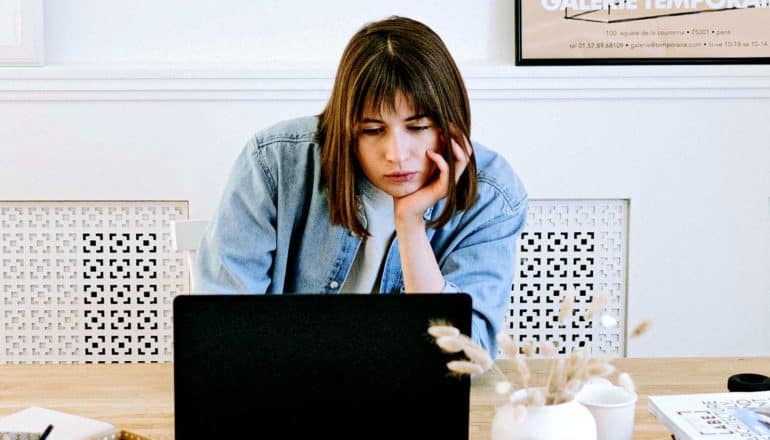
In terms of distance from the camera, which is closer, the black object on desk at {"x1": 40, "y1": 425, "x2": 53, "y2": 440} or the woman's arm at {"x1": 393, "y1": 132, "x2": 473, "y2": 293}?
the black object on desk at {"x1": 40, "y1": 425, "x2": 53, "y2": 440}

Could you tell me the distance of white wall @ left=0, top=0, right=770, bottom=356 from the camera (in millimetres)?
2326

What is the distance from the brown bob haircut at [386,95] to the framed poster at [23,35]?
3.37ft

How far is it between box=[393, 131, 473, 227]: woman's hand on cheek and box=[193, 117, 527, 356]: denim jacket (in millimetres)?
56

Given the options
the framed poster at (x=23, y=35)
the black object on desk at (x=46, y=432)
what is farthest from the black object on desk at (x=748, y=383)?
the framed poster at (x=23, y=35)

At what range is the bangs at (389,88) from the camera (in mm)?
1456

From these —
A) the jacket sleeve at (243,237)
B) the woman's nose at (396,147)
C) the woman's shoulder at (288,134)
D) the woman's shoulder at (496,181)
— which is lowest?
the jacket sleeve at (243,237)

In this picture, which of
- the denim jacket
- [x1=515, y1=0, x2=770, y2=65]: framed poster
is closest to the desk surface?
the denim jacket

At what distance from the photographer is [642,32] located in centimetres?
238

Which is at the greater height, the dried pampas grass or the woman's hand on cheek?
the woman's hand on cheek

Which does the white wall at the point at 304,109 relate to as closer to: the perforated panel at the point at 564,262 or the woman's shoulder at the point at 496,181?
the perforated panel at the point at 564,262

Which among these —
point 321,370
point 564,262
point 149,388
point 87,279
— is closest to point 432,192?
point 149,388

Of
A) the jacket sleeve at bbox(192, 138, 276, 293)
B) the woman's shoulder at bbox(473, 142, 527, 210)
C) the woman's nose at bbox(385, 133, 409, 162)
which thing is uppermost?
the woman's nose at bbox(385, 133, 409, 162)

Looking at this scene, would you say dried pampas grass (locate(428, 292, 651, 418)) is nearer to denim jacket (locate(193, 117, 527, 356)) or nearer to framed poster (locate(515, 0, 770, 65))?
denim jacket (locate(193, 117, 527, 356))

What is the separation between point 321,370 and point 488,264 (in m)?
0.68
